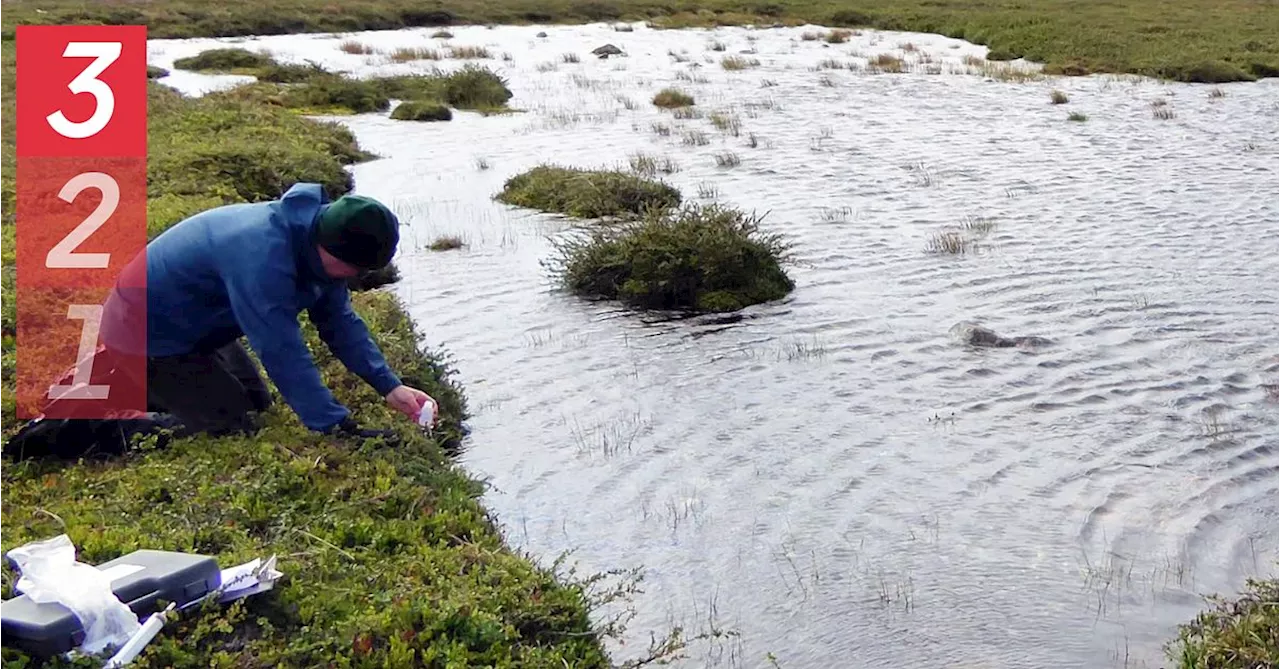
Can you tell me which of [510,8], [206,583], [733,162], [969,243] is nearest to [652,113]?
[733,162]

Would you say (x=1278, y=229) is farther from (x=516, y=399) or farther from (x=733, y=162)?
(x=516, y=399)

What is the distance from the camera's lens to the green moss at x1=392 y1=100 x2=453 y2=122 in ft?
91.2

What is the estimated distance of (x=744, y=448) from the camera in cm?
947

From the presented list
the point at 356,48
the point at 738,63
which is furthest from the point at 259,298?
the point at 356,48

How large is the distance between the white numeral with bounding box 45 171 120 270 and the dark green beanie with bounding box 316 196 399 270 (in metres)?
6.18

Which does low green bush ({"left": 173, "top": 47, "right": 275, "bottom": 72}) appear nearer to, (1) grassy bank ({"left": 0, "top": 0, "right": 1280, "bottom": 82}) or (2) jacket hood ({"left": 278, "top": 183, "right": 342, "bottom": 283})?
(1) grassy bank ({"left": 0, "top": 0, "right": 1280, "bottom": 82})

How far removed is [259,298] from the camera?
675 centimetres

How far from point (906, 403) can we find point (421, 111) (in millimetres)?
19660

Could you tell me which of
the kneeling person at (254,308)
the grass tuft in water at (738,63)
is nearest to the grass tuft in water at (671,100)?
the grass tuft in water at (738,63)

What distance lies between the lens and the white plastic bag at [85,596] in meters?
5.04

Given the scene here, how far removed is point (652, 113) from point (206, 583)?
80.2 feet

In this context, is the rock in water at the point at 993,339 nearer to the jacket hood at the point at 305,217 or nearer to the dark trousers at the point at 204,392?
the dark trousers at the point at 204,392
